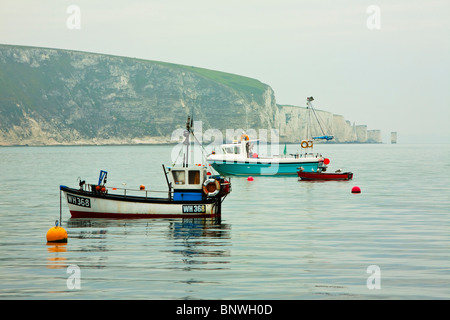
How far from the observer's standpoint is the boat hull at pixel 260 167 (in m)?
95.7

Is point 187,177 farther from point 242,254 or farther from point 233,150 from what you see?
point 233,150

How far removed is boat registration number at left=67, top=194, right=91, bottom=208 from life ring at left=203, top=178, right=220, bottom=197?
814 centimetres

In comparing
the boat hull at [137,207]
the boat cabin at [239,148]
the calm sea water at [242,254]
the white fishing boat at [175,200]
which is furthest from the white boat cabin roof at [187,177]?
the boat cabin at [239,148]

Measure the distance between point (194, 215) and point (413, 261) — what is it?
60.8ft

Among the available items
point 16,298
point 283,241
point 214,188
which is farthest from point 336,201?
point 16,298

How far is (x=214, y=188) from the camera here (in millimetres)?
44594

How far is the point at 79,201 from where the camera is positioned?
46.0 m

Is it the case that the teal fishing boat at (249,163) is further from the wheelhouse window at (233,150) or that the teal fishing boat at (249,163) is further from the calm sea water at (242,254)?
the calm sea water at (242,254)

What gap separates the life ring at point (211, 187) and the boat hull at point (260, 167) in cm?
5009

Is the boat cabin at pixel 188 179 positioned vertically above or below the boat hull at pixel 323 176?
above

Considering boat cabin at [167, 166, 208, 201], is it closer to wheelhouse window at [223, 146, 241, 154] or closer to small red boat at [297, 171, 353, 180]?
small red boat at [297, 171, 353, 180]

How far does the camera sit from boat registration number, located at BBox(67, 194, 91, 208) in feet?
150

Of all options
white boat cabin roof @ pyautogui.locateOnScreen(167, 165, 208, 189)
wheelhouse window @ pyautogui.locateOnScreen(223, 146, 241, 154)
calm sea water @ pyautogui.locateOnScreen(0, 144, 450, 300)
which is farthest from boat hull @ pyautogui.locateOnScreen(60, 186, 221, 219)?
wheelhouse window @ pyautogui.locateOnScreen(223, 146, 241, 154)
